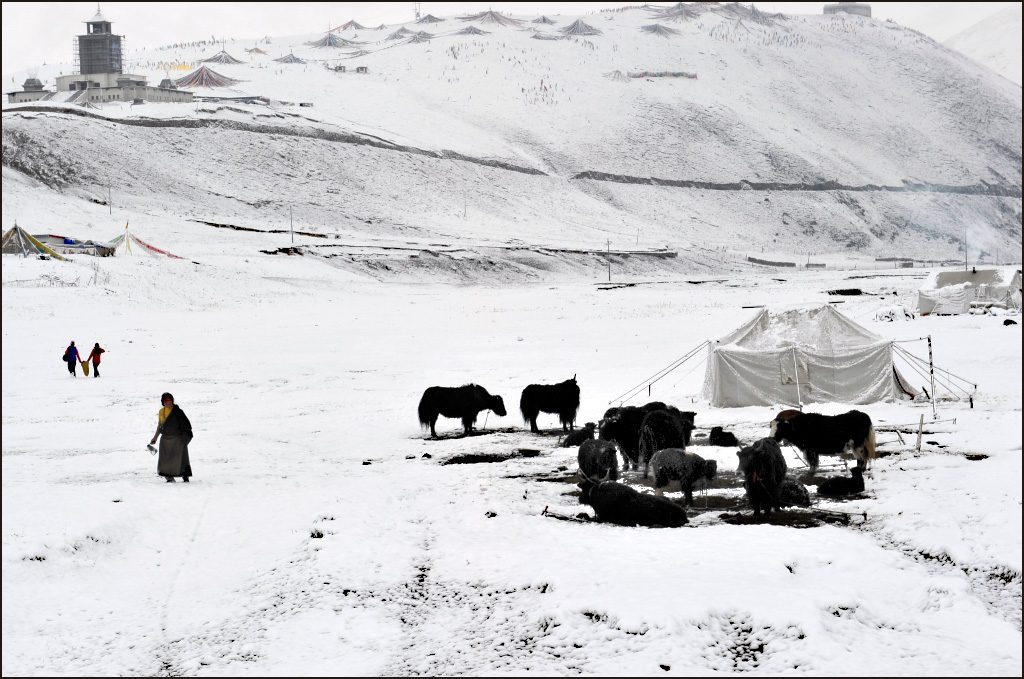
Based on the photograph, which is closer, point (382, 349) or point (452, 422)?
point (452, 422)

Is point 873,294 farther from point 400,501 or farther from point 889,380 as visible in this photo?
point 400,501

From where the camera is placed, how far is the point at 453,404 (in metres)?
18.8

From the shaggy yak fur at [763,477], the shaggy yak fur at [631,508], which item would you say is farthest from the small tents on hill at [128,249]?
the shaggy yak fur at [763,477]

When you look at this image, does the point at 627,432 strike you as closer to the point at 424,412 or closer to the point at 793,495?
the point at 793,495

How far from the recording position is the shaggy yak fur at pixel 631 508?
1193 cm

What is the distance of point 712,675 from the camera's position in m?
8.38

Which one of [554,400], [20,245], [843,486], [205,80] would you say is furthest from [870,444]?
[205,80]

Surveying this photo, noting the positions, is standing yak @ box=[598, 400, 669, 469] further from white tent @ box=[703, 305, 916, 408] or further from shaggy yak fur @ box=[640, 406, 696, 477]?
white tent @ box=[703, 305, 916, 408]

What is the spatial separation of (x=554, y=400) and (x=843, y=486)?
6.78m

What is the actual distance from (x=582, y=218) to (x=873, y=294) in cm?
6603

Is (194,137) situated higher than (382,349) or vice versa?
(194,137)

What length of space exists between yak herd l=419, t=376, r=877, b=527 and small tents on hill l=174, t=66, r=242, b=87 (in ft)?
512

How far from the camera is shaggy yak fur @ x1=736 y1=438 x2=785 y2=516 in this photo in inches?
480

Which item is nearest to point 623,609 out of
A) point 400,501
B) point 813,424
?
point 400,501
